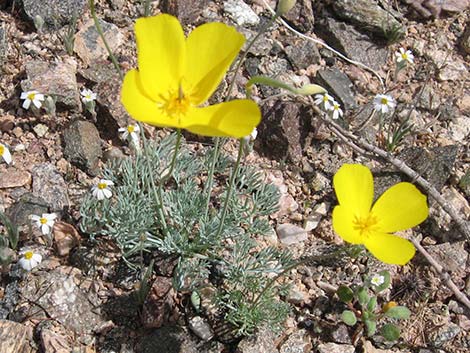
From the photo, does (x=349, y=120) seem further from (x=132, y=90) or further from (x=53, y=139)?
(x=132, y=90)

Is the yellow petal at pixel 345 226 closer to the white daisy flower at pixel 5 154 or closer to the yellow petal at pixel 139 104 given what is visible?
the yellow petal at pixel 139 104

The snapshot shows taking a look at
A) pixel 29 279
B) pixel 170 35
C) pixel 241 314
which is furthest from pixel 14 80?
pixel 241 314

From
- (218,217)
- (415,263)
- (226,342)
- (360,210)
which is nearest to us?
(360,210)

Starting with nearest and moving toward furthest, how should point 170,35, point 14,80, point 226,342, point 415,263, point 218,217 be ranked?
point 170,35 → point 226,342 → point 218,217 → point 415,263 → point 14,80

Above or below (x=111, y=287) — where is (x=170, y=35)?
above

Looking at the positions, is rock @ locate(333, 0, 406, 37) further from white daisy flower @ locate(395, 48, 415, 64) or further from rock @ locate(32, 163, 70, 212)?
rock @ locate(32, 163, 70, 212)

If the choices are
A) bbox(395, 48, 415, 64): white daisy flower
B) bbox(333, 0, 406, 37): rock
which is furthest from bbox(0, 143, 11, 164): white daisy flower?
bbox(395, 48, 415, 64): white daisy flower
